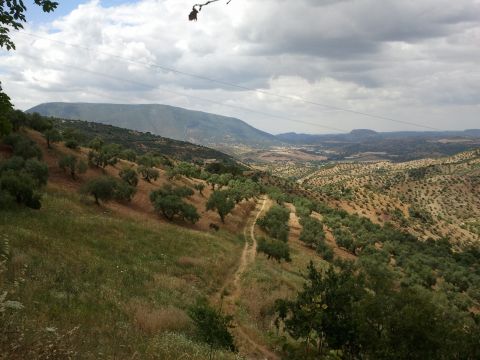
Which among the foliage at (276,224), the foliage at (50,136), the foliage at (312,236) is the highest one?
the foliage at (50,136)

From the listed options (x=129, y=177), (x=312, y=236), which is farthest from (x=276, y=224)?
(x=129, y=177)

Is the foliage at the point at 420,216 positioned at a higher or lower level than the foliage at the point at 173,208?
lower

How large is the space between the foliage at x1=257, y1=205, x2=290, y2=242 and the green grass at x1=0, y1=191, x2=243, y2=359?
2256 centimetres

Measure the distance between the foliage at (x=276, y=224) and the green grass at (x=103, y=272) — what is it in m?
22.6

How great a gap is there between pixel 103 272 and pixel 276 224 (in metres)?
48.2

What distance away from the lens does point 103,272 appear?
2047cm

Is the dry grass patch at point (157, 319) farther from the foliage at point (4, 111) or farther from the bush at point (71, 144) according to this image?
the bush at point (71, 144)

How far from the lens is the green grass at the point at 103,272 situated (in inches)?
459

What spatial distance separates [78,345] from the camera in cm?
941

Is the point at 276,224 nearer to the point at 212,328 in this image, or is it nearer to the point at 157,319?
the point at 212,328

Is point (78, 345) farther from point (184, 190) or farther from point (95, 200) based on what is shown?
point (184, 190)

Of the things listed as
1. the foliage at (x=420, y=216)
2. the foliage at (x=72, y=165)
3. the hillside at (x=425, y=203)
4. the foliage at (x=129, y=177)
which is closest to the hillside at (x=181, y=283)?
the foliage at (x=129, y=177)

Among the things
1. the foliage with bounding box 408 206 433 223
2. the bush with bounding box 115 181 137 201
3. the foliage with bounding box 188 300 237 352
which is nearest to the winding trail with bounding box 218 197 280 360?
the foliage with bounding box 188 300 237 352

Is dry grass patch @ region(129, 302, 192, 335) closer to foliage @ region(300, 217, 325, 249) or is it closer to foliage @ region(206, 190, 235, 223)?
foliage @ region(206, 190, 235, 223)
